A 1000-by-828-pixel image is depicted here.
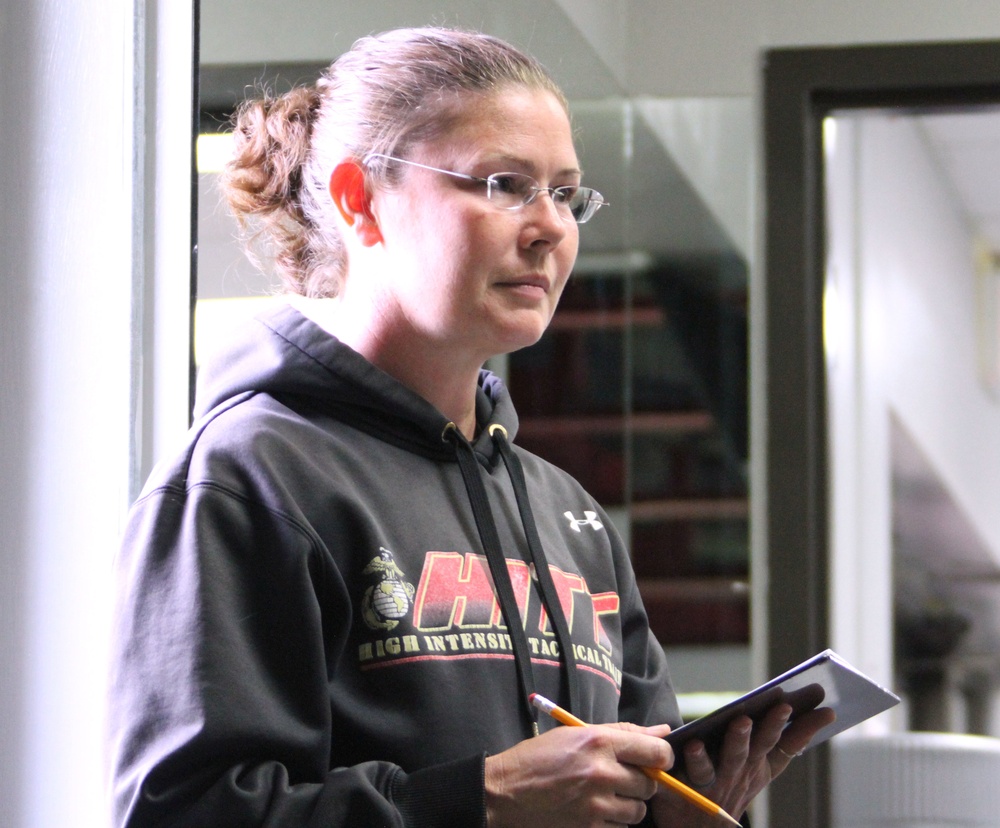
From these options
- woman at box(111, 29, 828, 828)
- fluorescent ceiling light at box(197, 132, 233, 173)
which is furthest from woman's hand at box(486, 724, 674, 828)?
fluorescent ceiling light at box(197, 132, 233, 173)

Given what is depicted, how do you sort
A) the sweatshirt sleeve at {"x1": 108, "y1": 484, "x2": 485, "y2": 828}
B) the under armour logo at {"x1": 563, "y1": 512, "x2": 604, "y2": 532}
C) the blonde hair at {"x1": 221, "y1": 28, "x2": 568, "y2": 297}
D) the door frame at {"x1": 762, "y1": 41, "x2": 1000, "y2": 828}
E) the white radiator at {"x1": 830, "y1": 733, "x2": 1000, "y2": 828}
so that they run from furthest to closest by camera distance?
the white radiator at {"x1": 830, "y1": 733, "x2": 1000, "y2": 828} → the door frame at {"x1": 762, "y1": 41, "x2": 1000, "y2": 828} → the under armour logo at {"x1": 563, "y1": 512, "x2": 604, "y2": 532} → the blonde hair at {"x1": 221, "y1": 28, "x2": 568, "y2": 297} → the sweatshirt sleeve at {"x1": 108, "y1": 484, "x2": 485, "y2": 828}

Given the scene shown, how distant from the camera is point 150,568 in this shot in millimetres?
910

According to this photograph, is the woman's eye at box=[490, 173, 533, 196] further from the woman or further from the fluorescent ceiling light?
the fluorescent ceiling light

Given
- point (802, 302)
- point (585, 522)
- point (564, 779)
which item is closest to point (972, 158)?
point (802, 302)

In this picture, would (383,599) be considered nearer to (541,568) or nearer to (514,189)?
(541,568)

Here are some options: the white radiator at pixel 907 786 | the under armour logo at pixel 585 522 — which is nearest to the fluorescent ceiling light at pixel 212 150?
the under armour logo at pixel 585 522

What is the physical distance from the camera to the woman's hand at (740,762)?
3.43 feet

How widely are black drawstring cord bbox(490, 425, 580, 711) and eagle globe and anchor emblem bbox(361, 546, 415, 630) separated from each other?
0.15 meters

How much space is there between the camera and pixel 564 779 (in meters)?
0.92

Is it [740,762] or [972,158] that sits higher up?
[972,158]

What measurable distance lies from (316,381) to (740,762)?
1.43ft

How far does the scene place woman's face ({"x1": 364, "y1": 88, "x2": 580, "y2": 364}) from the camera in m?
1.05

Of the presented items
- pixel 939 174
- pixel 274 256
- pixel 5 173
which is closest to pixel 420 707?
pixel 274 256

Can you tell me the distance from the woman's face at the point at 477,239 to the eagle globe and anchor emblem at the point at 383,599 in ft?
0.65
